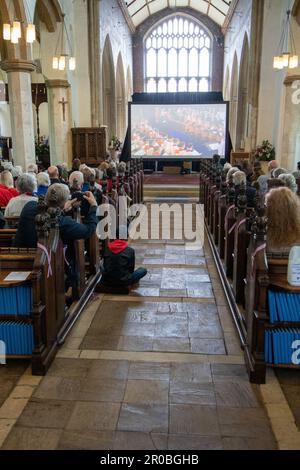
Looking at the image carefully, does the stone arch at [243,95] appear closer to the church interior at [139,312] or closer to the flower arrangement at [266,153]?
the flower arrangement at [266,153]

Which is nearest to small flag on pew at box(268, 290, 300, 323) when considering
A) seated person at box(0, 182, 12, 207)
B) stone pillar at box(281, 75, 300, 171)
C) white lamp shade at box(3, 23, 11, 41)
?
seated person at box(0, 182, 12, 207)

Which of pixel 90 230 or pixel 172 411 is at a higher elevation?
pixel 90 230

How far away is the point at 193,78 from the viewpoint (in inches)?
999

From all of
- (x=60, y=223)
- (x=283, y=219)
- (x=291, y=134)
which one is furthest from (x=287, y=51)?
(x=60, y=223)

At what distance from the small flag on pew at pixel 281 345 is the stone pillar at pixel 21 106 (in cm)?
710

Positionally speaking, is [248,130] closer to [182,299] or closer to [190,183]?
[190,183]

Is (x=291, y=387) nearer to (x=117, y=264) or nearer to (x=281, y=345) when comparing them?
(x=281, y=345)

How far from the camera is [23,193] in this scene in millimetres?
4410

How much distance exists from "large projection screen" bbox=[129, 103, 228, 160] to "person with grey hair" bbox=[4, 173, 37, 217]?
42.5ft

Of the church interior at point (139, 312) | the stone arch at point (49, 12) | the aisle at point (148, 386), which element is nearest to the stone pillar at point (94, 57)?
the stone arch at point (49, 12)

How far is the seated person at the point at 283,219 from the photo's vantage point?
10.6ft

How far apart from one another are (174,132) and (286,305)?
49.0ft

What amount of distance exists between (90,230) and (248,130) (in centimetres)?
1187
